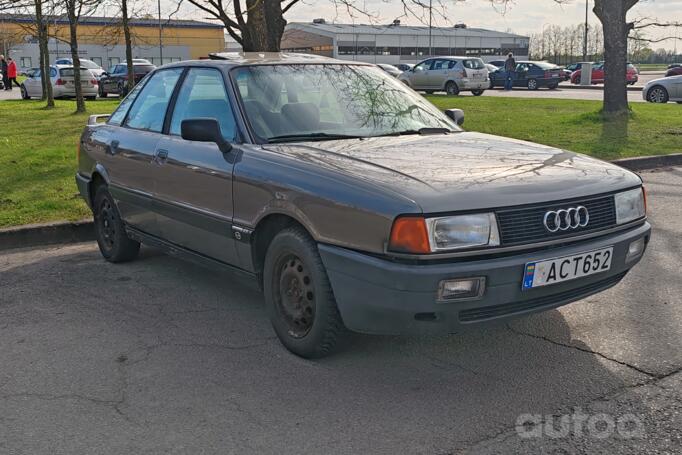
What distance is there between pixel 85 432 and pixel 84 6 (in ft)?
50.5

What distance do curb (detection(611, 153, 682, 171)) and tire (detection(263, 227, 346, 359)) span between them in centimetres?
724

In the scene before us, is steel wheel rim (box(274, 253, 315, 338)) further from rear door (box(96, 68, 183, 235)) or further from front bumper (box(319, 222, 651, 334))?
rear door (box(96, 68, 183, 235))

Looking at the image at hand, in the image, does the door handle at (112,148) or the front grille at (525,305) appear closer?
the front grille at (525,305)

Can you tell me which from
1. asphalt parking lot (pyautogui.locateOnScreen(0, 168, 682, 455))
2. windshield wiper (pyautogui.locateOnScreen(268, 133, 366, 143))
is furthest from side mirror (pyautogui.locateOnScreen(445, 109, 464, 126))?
asphalt parking lot (pyautogui.locateOnScreen(0, 168, 682, 455))

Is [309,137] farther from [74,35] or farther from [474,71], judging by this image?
[474,71]

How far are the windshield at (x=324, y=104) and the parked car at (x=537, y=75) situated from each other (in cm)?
3197

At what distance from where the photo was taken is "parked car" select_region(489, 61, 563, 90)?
3484 centimetres

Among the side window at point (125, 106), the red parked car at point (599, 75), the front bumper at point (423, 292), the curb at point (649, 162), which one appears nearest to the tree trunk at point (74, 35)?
the side window at point (125, 106)

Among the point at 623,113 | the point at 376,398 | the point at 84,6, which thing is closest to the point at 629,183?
the point at 376,398

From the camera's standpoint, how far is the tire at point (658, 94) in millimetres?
21828

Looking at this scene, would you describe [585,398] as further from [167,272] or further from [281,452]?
[167,272]

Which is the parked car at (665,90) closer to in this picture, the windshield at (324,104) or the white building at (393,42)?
the windshield at (324,104)

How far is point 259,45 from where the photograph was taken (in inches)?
416

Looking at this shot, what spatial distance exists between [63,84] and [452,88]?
15.1 m
